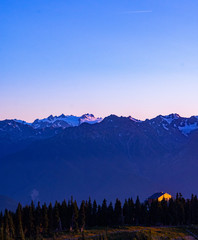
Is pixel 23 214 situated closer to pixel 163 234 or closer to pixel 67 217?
pixel 67 217

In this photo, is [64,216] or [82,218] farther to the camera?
[64,216]

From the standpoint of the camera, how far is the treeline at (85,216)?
127 metres

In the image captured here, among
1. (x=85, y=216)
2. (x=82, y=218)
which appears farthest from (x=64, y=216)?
(x=85, y=216)

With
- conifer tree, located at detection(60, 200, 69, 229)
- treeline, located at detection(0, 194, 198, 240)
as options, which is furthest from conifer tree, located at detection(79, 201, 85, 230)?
conifer tree, located at detection(60, 200, 69, 229)

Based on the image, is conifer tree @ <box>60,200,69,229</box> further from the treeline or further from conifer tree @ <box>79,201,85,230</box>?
conifer tree @ <box>79,201,85,230</box>

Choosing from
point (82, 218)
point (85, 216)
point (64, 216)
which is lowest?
point (82, 218)

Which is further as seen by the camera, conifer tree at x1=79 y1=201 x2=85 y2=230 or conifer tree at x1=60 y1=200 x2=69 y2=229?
conifer tree at x1=60 y1=200 x2=69 y2=229

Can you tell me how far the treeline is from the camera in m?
127

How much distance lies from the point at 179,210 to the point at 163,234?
2904cm

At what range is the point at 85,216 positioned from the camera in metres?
146

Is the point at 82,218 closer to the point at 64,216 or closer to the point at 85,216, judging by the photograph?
the point at 64,216

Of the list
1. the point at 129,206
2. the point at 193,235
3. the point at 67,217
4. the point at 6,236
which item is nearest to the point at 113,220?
the point at 129,206

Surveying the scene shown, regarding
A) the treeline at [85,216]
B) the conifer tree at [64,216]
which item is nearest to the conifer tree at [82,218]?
the treeline at [85,216]

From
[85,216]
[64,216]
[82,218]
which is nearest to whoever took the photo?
[82,218]
